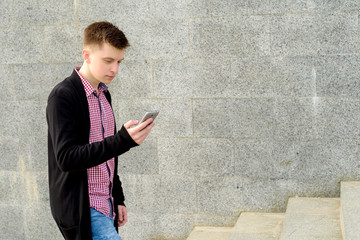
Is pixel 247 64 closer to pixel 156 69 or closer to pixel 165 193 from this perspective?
pixel 156 69

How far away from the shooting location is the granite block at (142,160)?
15.7 ft

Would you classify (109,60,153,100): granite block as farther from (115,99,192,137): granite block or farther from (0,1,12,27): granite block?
(0,1,12,27): granite block

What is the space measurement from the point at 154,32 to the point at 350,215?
221 cm

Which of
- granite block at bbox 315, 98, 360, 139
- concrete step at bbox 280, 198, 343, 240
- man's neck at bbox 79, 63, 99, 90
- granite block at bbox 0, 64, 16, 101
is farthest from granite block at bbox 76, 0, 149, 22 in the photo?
concrete step at bbox 280, 198, 343, 240

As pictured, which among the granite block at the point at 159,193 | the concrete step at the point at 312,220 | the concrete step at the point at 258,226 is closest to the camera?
the concrete step at the point at 312,220

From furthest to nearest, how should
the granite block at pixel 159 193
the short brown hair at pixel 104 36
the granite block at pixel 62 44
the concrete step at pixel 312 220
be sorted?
the granite block at pixel 62 44
the granite block at pixel 159 193
the concrete step at pixel 312 220
the short brown hair at pixel 104 36

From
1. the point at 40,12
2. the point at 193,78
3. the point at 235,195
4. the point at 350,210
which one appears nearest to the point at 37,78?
the point at 40,12

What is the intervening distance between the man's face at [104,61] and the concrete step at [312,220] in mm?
1652

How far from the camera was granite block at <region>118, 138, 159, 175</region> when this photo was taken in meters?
4.79

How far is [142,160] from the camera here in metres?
4.83

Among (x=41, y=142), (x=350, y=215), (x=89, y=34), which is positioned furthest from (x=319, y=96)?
(x=41, y=142)

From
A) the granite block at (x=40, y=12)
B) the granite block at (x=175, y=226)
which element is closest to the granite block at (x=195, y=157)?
the granite block at (x=175, y=226)

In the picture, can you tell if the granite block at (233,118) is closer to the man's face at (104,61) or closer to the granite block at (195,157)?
the granite block at (195,157)

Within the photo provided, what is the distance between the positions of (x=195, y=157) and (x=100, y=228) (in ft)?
6.41
